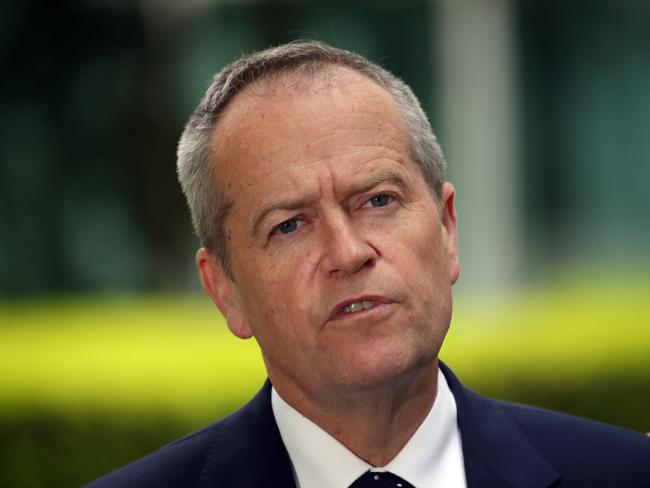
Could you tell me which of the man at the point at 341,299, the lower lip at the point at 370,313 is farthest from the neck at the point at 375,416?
the lower lip at the point at 370,313

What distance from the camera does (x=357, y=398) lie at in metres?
3.21

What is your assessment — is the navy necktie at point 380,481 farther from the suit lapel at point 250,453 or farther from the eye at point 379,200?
the eye at point 379,200

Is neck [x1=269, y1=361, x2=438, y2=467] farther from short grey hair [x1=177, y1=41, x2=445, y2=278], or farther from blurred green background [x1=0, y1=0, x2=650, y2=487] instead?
blurred green background [x1=0, y1=0, x2=650, y2=487]

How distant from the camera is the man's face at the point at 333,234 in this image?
10.2 ft

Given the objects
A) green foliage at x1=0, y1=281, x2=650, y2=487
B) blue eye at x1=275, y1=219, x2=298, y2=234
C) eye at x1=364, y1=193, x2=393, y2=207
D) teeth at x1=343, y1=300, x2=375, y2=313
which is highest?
eye at x1=364, y1=193, x2=393, y2=207

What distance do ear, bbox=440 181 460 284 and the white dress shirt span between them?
1.08 ft

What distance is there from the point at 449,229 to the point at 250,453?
818mm

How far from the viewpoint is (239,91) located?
11.0 ft

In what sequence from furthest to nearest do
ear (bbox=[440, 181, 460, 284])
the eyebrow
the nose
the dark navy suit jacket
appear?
ear (bbox=[440, 181, 460, 284])
the dark navy suit jacket
the eyebrow
the nose

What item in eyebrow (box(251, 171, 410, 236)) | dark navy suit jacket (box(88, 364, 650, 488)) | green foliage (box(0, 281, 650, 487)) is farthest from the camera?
green foliage (box(0, 281, 650, 487))

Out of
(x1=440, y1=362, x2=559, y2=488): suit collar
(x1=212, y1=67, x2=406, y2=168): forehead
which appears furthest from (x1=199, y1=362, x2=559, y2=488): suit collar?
(x1=212, y1=67, x2=406, y2=168): forehead

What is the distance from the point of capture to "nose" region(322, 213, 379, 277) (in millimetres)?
3061

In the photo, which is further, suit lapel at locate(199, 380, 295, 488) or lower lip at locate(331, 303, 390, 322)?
suit lapel at locate(199, 380, 295, 488)

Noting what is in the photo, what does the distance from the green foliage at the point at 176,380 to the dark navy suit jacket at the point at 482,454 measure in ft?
11.2
